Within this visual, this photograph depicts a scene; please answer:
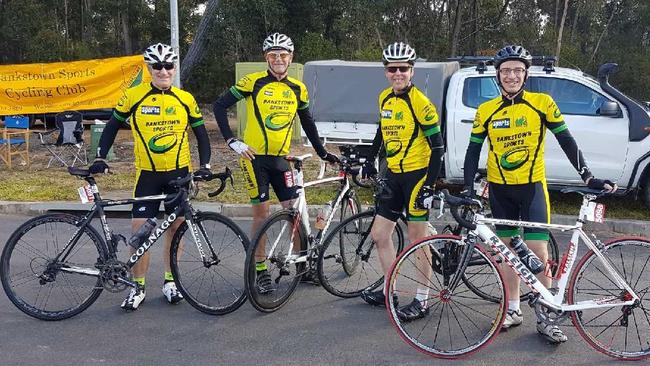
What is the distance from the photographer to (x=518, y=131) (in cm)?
413

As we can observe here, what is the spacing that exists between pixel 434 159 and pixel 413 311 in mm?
1157

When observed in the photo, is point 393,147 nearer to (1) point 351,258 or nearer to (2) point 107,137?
(1) point 351,258

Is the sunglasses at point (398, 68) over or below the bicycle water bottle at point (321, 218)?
over

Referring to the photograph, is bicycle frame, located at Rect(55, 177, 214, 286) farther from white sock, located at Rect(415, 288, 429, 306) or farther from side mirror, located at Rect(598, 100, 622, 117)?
side mirror, located at Rect(598, 100, 622, 117)

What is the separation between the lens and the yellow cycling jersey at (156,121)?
463 centimetres

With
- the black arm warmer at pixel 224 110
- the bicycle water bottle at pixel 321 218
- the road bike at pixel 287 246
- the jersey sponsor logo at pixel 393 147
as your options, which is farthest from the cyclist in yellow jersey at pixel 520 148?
the black arm warmer at pixel 224 110

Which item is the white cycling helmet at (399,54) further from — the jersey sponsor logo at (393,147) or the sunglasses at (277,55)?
the sunglasses at (277,55)

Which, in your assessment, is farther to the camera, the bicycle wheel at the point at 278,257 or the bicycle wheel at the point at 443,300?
the bicycle wheel at the point at 278,257

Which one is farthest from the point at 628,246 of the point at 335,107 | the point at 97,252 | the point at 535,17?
the point at 535,17

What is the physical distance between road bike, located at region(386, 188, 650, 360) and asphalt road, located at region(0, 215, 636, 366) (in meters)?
0.17

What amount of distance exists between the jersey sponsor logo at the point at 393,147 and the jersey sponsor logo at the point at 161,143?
1669 mm

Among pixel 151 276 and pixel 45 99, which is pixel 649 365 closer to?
pixel 151 276

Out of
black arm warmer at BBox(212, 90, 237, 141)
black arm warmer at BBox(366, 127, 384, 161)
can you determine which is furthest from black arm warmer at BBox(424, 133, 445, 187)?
black arm warmer at BBox(212, 90, 237, 141)

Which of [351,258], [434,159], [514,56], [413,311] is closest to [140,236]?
[351,258]
